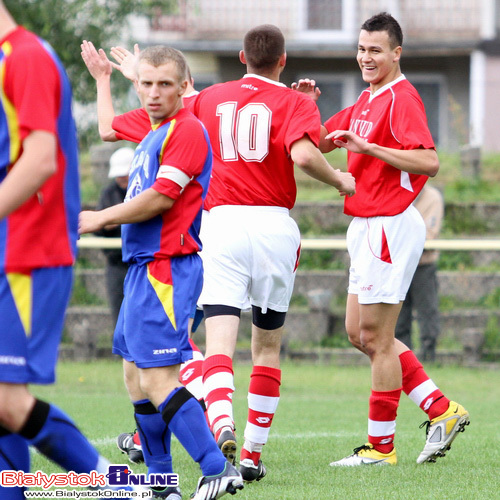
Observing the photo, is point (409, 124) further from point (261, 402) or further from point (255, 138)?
point (261, 402)

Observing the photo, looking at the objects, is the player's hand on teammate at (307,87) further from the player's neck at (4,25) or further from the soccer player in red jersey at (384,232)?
the player's neck at (4,25)

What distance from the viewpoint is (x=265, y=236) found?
5.43 metres

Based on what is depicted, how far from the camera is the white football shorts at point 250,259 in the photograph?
214 inches

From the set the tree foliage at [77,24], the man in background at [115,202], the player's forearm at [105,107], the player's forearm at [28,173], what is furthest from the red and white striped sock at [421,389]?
the tree foliage at [77,24]

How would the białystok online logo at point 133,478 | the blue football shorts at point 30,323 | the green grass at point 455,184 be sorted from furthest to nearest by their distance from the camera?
the green grass at point 455,184, the białystok online logo at point 133,478, the blue football shorts at point 30,323

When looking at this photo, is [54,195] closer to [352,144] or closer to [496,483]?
[352,144]

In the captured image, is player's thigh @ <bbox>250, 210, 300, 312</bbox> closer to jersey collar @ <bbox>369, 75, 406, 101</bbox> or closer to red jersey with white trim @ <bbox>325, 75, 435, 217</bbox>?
red jersey with white trim @ <bbox>325, 75, 435, 217</bbox>

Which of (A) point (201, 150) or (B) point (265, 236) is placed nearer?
(A) point (201, 150)

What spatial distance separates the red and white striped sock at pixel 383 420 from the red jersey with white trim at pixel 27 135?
2900 mm

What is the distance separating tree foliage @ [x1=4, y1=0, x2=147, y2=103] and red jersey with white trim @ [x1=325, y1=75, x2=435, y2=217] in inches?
413

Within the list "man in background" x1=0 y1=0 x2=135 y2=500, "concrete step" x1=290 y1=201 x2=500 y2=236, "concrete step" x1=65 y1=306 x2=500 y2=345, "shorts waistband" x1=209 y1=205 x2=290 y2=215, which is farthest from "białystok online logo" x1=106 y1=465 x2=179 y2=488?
"concrete step" x1=290 y1=201 x2=500 y2=236

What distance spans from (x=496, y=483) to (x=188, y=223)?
2171mm

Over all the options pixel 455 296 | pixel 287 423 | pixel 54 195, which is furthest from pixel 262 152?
pixel 455 296

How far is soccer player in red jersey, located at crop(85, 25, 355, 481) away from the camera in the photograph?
5.42m
